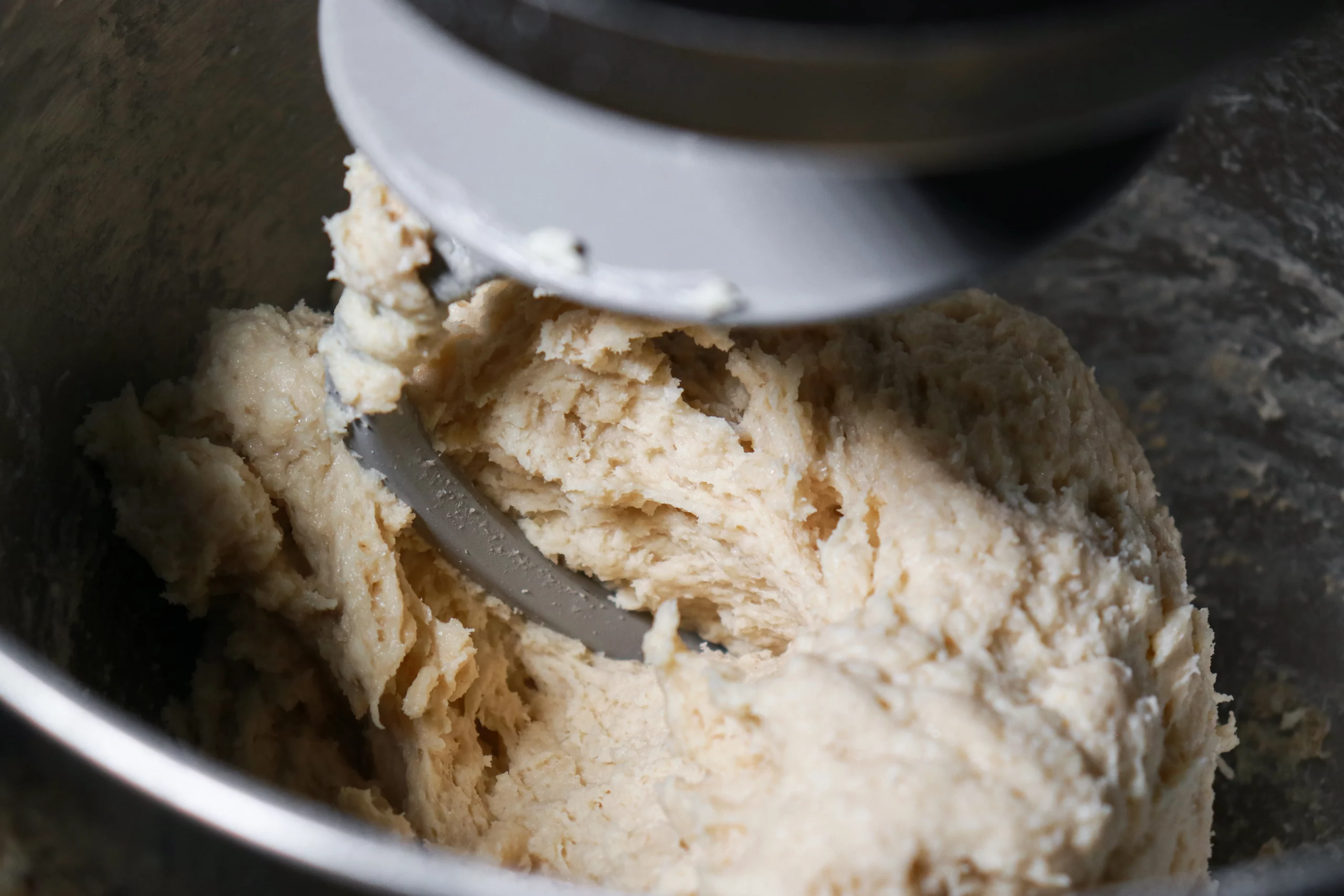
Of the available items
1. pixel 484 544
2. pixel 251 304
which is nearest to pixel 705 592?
pixel 484 544

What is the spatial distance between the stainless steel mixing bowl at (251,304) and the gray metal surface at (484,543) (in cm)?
34

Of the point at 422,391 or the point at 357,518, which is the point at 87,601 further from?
the point at 422,391

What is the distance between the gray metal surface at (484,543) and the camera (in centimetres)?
122

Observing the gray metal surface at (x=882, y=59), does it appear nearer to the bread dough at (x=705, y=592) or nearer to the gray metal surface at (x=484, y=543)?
the bread dough at (x=705, y=592)

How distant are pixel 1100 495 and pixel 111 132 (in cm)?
113

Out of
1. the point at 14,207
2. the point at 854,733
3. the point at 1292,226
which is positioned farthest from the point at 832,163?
the point at 1292,226

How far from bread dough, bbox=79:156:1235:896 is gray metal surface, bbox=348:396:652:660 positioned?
0.02 m

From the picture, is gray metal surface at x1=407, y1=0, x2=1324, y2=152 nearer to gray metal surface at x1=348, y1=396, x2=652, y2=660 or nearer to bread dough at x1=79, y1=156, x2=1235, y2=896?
bread dough at x1=79, y1=156, x2=1235, y2=896

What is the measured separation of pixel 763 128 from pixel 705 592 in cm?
86

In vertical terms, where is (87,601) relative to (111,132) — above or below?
below

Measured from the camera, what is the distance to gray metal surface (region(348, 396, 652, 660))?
4.01ft

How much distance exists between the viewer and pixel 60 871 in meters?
0.79

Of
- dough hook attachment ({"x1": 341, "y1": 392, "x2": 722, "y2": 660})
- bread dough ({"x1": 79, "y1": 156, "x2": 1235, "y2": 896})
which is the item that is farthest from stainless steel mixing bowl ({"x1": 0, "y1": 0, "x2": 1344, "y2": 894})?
dough hook attachment ({"x1": 341, "y1": 392, "x2": 722, "y2": 660})

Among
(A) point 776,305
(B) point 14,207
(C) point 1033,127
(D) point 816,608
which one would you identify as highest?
(C) point 1033,127
